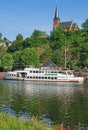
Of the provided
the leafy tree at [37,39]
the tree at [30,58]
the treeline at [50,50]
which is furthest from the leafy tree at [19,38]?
the tree at [30,58]

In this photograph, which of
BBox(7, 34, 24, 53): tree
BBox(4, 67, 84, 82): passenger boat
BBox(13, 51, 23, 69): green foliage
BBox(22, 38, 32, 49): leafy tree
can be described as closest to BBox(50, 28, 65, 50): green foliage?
BBox(22, 38, 32, 49): leafy tree

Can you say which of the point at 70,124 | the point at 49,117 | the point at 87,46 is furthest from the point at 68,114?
the point at 87,46

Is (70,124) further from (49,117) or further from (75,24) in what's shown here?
(75,24)

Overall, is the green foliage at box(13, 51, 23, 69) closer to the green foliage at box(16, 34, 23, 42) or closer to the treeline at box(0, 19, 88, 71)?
the treeline at box(0, 19, 88, 71)

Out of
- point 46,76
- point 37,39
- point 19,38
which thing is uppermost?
point 19,38

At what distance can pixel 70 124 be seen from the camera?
3219 cm

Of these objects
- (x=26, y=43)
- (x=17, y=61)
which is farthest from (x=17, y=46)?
(x=17, y=61)

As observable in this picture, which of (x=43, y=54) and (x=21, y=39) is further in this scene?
(x=21, y=39)

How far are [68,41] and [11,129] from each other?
144 metres

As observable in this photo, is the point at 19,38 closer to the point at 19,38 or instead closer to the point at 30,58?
the point at 19,38

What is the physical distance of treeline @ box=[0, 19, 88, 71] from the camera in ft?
469

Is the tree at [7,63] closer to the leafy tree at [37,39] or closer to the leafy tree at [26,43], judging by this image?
the leafy tree at [37,39]

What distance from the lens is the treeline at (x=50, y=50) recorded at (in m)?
143

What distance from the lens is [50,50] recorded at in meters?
157
